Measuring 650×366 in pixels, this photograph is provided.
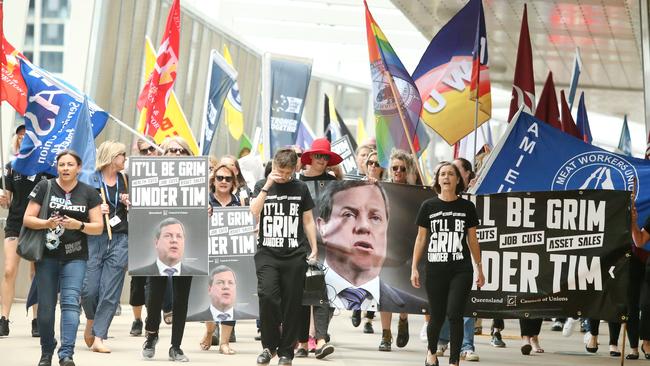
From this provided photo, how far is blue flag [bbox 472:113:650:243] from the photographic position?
12.6 meters

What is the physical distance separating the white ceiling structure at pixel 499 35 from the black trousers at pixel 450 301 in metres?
11.3

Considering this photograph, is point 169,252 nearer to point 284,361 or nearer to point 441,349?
point 284,361

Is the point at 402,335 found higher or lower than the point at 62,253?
lower

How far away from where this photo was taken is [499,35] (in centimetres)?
2698

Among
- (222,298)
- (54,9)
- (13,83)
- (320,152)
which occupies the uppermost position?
(54,9)

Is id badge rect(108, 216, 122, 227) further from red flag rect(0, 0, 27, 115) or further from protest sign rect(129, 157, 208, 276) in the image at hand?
red flag rect(0, 0, 27, 115)

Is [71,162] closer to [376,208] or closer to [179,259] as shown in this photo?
[179,259]

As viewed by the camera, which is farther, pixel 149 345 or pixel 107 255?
pixel 107 255

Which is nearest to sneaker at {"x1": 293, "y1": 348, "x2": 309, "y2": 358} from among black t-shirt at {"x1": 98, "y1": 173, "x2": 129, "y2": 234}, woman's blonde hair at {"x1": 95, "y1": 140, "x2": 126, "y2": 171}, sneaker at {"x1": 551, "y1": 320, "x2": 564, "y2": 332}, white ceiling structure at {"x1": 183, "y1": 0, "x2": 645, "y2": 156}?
black t-shirt at {"x1": 98, "y1": 173, "x2": 129, "y2": 234}

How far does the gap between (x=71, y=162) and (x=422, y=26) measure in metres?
16.1

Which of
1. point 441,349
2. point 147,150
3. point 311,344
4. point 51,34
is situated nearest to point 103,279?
point 147,150

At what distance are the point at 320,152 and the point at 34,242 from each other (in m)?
3.39

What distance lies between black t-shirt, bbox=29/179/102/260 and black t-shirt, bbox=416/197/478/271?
284cm

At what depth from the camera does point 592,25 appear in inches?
953
